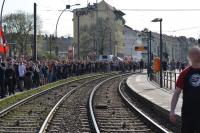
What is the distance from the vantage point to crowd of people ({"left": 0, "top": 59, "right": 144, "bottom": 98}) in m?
26.5

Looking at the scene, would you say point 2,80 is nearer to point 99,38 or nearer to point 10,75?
point 10,75

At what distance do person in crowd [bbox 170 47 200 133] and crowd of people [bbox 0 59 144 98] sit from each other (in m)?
17.8

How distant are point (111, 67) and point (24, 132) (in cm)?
6708

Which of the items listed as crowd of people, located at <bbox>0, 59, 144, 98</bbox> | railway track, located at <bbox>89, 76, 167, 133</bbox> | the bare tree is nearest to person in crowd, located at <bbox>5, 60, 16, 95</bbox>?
crowd of people, located at <bbox>0, 59, 144, 98</bbox>

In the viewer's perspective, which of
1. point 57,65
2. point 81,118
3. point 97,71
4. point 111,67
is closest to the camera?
point 81,118

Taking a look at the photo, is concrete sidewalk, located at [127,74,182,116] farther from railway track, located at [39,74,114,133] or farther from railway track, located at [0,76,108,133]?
railway track, located at [0,76,108,133]

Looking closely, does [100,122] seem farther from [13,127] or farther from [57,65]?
[57,65]

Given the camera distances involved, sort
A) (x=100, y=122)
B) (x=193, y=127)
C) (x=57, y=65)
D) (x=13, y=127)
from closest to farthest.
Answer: (x=193, y=127), (x=13, y=127), (x=100, y=122), (x=57, y=65)

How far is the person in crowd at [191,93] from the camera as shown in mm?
7684

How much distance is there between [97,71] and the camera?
74.0 meters

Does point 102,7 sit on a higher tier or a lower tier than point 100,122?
higher

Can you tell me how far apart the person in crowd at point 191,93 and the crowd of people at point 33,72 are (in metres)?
17.8

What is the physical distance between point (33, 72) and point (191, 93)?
88.5ft

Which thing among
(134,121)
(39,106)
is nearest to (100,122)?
(134,121)
